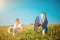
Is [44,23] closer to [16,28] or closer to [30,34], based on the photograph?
[30,34]

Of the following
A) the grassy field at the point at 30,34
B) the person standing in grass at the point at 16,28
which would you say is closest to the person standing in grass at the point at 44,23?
the grassy field at the point at 30,34

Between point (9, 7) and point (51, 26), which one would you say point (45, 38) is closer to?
point (51, 26)

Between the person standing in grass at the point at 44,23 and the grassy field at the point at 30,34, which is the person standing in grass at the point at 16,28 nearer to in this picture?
the grassy field at the point at 30,34

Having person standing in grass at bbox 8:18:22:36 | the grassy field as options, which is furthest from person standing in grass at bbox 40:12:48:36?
person standing in grass at bbox 8:18:22:36

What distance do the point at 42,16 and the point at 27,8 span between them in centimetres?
25

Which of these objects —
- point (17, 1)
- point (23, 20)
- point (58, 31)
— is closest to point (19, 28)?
point (23, 20)

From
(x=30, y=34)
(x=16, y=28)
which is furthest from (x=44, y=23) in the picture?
(x=16, y=28)

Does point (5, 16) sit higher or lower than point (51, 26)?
higher

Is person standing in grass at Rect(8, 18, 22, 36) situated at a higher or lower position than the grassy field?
higher

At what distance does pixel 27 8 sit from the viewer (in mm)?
2182

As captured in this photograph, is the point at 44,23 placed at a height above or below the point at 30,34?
above

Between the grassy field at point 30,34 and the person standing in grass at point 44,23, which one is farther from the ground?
the person standing in grass at point 44,23

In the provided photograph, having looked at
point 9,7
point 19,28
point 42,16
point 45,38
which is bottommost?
point 45,38

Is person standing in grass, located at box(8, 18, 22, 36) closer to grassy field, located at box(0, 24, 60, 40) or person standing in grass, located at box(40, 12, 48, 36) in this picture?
grassy field, located at box(0, 24, 60, 40)
